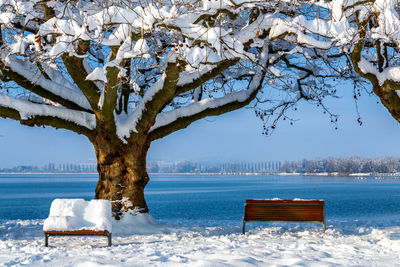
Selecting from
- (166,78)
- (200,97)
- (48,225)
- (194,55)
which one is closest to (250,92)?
(200,97)

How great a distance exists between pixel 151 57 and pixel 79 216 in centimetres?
441

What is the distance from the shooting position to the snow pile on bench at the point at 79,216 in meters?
8.02

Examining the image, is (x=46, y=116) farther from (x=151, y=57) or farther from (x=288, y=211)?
(x=288, y=211)

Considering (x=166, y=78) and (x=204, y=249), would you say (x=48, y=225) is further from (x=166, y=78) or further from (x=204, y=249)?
(x=166, y=78)

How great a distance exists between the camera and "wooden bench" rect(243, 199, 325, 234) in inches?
408

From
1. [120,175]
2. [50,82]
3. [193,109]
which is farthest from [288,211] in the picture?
[50,82]

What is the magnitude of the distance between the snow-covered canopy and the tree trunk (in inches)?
17.6

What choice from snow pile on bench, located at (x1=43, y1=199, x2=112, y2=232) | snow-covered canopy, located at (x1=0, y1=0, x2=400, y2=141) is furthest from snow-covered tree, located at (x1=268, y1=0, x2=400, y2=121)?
snow pile on bench, located at (x1=43, y1=199, x2=112, y2=232)

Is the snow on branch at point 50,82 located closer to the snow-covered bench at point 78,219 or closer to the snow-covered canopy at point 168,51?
the snow-covered canopy at point 168,51

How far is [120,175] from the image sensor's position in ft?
36.3

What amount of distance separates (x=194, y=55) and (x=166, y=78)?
2.46 metres

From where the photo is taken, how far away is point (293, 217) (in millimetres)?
10391

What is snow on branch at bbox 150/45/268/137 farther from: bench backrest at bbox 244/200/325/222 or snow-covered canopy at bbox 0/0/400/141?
bench backrest at bbox 244/200/325/222

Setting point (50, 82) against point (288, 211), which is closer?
point (288, 211)
